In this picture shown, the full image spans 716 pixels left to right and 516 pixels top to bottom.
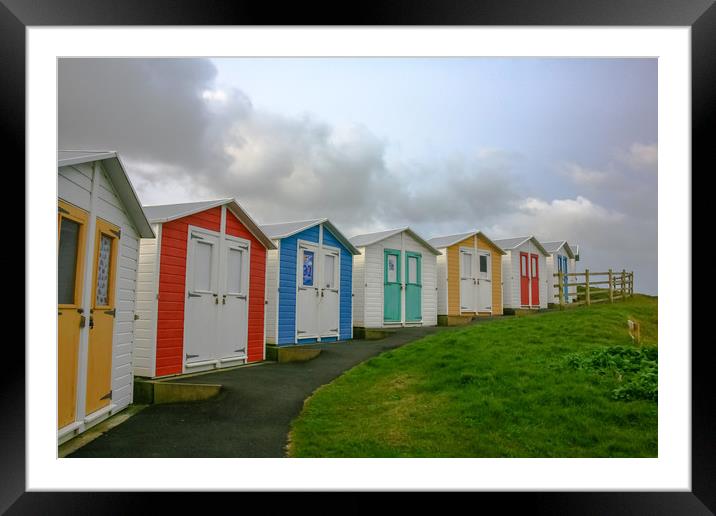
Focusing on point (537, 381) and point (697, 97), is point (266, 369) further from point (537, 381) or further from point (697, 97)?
point (697, 97)

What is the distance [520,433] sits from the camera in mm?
4492

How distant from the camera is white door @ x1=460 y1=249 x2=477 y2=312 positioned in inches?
549

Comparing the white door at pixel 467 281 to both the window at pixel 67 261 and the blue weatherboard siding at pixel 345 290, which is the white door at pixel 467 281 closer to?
the blue weatherboard siding at pixel 345 290

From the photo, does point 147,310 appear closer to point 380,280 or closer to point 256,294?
point 256,294

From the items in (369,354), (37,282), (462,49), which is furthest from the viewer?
(369,354)

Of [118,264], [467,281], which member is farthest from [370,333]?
[118,264]

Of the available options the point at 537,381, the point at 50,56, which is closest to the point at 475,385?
the point at 537,381

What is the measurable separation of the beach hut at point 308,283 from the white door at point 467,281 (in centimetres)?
368

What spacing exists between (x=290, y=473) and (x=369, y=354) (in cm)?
509

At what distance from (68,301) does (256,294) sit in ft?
14.7

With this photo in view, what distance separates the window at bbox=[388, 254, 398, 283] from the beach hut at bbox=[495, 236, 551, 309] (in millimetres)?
3418

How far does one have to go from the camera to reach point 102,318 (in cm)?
498

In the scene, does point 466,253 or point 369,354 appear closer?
point 369,354

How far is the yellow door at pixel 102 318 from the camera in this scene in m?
4.76
